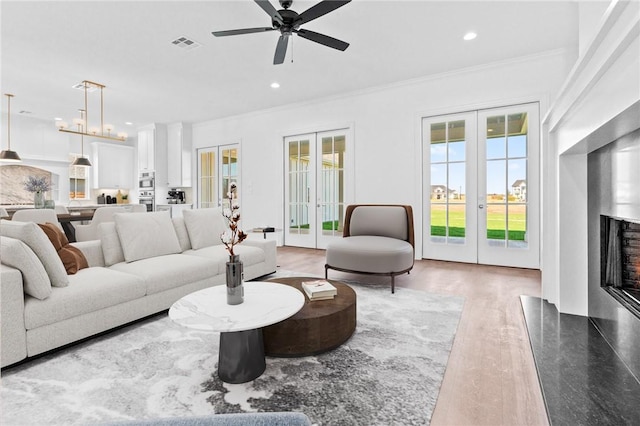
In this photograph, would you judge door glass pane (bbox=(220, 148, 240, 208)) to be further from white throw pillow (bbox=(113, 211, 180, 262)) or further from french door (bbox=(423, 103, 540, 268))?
french door (bbox=(423, 103, 540, 268))

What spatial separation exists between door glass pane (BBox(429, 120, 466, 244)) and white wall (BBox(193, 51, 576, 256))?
0.23 m

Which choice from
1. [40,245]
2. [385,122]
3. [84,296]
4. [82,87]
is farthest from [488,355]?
[82,87]

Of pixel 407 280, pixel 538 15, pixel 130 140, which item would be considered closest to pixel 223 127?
pixel 130 140

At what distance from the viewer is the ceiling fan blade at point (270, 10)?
7.70ft

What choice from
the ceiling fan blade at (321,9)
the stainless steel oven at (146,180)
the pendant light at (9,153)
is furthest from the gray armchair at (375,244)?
the stainless steel oven at (146,180)

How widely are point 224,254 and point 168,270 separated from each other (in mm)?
667

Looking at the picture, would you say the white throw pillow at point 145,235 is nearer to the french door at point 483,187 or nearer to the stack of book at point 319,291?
the stack of book at point 319,291

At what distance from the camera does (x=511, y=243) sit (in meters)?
4.30

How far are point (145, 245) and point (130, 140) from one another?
281 inches

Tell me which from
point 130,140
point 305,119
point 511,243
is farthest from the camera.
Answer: point 130,140

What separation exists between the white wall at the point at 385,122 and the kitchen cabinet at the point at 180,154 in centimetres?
99

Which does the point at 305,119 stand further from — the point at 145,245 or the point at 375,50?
the point at 145,245

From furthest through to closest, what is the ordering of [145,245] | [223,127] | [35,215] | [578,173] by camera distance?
1. [223,127]
2. [35,215]
3. [145,245]
4. [578,173]

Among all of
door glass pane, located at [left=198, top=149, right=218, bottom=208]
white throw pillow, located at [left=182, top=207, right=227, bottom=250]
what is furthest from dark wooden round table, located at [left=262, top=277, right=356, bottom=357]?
door glass pane, located at [left=198, top=149, right=218, bottom=208]
